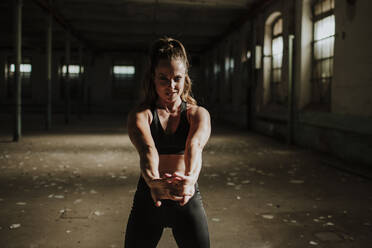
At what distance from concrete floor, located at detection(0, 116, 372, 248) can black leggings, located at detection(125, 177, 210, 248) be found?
1.52 metres

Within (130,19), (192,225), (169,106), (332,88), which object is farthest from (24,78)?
(192,225)

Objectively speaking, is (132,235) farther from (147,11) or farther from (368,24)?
(147,11)

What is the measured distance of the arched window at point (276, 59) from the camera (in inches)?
502

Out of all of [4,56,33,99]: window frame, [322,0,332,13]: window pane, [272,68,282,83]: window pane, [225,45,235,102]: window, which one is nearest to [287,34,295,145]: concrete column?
[322,0,332,13]: window pane

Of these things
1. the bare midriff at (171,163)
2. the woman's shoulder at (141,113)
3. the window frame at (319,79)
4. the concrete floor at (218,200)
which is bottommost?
the concrete floor at (218,200)

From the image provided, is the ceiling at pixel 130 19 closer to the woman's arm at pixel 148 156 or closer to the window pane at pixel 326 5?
the window pane at pixel 326 5

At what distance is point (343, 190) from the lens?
17.3 feet

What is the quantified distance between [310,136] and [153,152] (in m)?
8.71

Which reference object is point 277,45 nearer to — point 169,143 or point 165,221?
point 169,143

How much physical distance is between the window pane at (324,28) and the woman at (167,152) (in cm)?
836

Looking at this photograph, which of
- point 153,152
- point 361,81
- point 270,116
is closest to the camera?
point 153,152

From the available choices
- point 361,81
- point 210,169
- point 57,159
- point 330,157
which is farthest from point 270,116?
point 57,159

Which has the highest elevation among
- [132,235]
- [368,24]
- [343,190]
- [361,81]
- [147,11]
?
[147,11]

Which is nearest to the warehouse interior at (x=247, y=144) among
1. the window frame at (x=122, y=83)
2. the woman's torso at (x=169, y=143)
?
the woman's torso at (x=169, y=143)
